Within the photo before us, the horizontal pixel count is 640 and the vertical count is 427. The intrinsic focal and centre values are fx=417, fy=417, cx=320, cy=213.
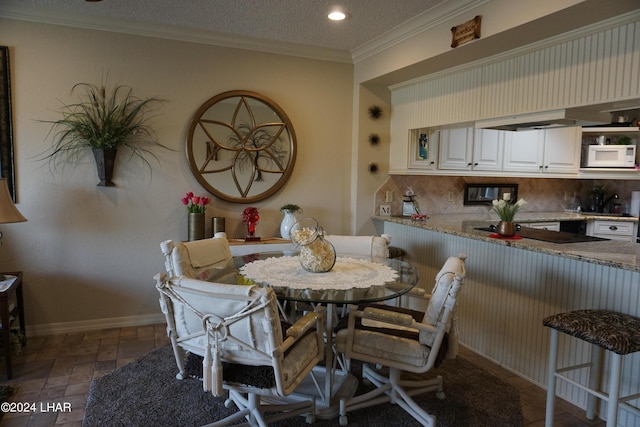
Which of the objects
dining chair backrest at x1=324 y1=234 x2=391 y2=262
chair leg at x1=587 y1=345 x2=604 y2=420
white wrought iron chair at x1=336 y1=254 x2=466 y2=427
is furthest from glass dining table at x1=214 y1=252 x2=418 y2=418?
chair leg at x1=587 y1=345 x2=604 y2=420

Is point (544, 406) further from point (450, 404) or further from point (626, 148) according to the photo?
point (626, 148)

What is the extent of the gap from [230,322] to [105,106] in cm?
252

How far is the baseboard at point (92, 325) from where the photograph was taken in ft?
11.0

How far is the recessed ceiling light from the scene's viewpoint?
3066mm

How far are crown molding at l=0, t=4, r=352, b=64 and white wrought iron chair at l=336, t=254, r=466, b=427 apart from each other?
8.57 feet

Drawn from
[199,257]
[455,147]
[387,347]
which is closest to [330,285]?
[387,347]

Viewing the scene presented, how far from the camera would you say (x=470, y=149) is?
13.5 feet

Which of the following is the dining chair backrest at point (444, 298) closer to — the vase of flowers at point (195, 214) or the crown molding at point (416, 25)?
the crown molding at point (416, 25)

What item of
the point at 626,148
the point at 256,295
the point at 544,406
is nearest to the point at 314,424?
the point at 256,295

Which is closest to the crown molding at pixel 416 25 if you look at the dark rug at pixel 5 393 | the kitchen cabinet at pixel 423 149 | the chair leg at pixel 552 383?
the kitchen cabinet at pixel 423 149

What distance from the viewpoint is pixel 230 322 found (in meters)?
1.74

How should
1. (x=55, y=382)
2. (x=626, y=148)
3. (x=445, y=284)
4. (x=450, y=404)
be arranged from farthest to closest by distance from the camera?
1. (x=626, y=148)
2. (x=55, y=382)
3. (x=450, y=404)
4. (x=445, y=284)

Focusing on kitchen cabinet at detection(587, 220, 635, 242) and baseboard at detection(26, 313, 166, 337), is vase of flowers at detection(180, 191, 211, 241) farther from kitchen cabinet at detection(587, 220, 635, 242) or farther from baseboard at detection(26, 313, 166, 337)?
kitchen cabinet at detection(587, 220, 635, 242)

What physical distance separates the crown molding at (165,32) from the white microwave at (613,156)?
2866 mm
